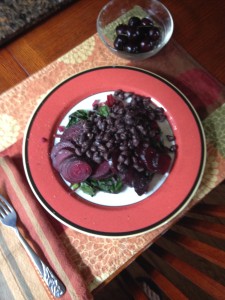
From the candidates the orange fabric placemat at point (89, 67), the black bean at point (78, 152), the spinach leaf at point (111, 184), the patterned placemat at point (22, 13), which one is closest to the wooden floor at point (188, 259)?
the orange fabric placemat at point (89, 67)

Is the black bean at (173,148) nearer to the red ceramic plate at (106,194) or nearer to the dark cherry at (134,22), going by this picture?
the red ceramic plate at (106,194)

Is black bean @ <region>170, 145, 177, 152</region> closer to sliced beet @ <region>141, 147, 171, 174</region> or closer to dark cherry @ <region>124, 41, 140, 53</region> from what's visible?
sliced beet @ <region>141, 147, 171, 174</region>

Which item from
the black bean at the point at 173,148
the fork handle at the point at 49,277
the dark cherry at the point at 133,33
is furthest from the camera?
the dark cherry at the point at 133,33

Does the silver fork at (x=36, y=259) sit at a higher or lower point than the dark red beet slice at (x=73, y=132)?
lower

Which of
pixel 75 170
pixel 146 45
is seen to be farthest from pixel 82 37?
pixel 75 170

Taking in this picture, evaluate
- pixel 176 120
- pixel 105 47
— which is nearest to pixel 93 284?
pixel 176 120

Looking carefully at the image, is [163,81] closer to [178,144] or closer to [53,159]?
[178,144]

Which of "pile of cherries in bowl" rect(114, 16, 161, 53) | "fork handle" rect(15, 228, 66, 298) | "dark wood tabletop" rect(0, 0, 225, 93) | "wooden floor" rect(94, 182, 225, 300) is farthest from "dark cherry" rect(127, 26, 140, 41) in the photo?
"fork handle" rect(15, 228, 66, 298)
